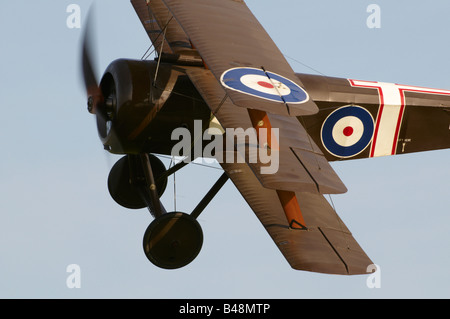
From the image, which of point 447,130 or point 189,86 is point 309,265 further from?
point 447,130

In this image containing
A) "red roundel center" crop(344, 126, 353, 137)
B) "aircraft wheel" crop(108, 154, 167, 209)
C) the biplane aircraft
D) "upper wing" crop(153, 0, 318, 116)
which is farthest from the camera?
"aircraft wheel" crop(108, 154, 167, 209)

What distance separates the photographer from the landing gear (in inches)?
500

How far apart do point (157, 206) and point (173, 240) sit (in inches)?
35.6

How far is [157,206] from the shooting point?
13.5 meters

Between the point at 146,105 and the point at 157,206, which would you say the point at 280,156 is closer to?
the point at 146,105

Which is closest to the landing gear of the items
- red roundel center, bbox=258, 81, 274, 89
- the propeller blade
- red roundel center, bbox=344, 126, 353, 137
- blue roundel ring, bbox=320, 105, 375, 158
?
the propeller blade

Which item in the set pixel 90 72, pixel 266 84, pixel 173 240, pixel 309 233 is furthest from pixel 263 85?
pixel 90 72

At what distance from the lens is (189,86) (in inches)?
513

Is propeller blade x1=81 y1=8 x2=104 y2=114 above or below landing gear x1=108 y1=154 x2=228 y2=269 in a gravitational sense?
above

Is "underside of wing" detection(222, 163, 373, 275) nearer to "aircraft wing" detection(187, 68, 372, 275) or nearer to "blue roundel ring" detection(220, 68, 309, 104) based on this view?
"aircraft wing" detection(187, 68, 372, 275)

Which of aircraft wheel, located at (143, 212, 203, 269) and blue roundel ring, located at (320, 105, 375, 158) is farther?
blue roundel ring, located at (320, 105, 375, 158)

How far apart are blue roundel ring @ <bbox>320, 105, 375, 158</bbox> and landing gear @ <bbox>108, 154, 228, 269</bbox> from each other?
73.1 inches

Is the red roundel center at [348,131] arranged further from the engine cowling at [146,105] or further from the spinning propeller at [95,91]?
the spinning propeller at [95,91]

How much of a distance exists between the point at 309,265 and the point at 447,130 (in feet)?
17.1
